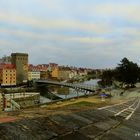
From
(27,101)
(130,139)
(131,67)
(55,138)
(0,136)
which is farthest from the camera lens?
(131,67)

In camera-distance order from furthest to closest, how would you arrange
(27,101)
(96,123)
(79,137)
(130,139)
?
(27,101) → (96,123) → (130,139) → (79,137)

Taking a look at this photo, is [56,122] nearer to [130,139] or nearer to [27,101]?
[130,139]

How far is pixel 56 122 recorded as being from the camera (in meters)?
12.3

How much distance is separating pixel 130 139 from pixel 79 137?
228 centimetres

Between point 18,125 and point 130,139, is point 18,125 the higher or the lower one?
the higher one

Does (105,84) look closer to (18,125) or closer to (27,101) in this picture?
(27,101)

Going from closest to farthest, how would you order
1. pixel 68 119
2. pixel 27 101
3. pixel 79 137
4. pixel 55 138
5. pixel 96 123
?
pixel 55 138
pixel 79 137
pixel 68 119
pixel 96 123
pixel 27 101

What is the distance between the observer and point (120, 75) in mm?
125688

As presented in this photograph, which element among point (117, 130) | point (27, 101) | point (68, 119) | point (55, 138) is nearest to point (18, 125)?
point (55, 138)

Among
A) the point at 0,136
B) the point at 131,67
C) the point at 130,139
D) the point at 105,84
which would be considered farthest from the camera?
the point at 105,84

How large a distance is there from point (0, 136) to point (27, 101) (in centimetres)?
7938

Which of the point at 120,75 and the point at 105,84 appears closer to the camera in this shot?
the point at 120,75

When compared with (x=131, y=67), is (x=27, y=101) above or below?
below

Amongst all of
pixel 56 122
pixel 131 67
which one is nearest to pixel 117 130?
pixel 56 122
